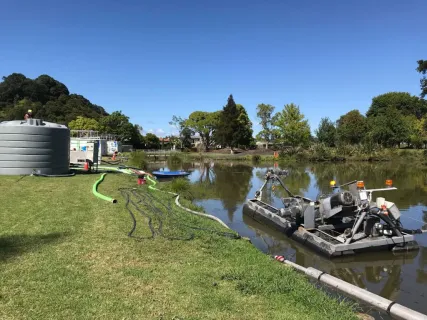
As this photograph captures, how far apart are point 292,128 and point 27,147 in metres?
51.4

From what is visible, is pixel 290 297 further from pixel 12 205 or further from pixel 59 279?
pixel 12 205

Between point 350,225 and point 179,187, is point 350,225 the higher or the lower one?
the lower one

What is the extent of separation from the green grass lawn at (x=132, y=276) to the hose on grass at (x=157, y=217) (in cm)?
13

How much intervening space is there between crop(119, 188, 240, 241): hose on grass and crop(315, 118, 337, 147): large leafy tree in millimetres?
66781

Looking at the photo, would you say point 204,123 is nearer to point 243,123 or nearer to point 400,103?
point 243,123

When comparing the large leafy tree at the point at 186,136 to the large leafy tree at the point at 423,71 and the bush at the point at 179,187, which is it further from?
the bush at the point at 179,187

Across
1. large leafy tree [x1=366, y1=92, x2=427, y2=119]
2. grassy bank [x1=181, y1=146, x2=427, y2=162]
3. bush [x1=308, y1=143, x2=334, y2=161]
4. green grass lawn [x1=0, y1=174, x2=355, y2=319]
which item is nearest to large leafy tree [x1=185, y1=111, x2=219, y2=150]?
grassy bank [x1=181, y1=146, x2=427, y2=162]

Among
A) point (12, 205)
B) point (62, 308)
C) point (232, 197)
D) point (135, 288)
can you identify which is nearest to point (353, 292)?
point (135, 288)

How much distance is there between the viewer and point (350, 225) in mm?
10562

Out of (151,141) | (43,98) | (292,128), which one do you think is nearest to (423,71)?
(292,128)

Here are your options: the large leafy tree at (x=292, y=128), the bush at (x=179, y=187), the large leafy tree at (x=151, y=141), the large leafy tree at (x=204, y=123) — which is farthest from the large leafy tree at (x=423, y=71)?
the large leafy tree at (x=151, y=141)

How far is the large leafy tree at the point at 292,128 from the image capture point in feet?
200

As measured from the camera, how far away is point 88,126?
211 ft

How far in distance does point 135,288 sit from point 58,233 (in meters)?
2.93
